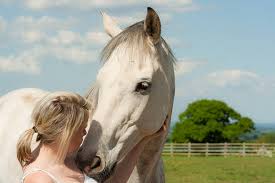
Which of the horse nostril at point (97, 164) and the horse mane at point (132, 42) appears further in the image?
the horse mane at point (132, 42)

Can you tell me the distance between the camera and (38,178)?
8.11ft

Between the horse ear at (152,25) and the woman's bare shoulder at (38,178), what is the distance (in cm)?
174

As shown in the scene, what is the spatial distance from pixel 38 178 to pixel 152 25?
6.00 feet

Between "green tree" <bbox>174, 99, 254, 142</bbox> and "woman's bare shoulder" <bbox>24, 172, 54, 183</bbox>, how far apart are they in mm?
43354

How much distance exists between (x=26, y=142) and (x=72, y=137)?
260 millimetres

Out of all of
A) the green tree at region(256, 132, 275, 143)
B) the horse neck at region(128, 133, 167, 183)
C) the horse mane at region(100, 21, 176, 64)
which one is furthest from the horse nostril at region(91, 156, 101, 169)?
the green tree at region(256, 132, 275, 143)

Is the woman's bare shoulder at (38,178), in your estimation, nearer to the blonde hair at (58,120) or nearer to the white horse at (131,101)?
the blonde hair at (58,120)

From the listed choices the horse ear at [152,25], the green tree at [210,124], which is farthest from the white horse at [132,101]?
the green tree at [210,124]

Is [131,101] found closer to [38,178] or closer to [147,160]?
[147,160]

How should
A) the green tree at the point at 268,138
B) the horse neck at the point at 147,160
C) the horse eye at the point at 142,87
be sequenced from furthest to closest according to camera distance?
the green tree at the point at 268,138
the horse neck at the point at 147,160
the horse eye at the point at 142,87

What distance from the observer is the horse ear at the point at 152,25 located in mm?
3861

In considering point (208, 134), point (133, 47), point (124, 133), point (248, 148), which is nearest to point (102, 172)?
point (124, 133)

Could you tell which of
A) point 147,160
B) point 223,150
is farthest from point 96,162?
point 223,150

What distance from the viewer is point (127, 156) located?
3826mm
